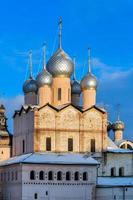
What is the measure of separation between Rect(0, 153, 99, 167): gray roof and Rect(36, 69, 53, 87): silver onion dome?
651 centimetres

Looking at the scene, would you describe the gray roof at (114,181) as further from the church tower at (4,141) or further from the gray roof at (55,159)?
the church tower at (4,141)

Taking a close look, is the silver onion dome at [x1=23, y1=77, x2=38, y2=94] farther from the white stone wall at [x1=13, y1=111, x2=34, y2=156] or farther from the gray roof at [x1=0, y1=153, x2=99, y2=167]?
the gray roof at [x1=0, y1=153, x2=99, y2=167]

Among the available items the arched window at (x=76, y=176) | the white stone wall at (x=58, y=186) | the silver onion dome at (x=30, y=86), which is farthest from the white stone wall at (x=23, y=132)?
the arched window at (x=76, y=176)

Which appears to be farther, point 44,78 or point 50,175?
point 44,78

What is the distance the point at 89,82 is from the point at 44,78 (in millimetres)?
4108

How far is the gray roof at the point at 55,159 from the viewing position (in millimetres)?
58559

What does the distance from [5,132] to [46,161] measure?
11.7 m

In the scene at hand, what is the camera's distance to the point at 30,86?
6588 cm

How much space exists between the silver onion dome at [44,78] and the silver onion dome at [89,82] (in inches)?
124

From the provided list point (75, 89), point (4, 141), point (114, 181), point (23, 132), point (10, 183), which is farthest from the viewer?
point (4, 141)

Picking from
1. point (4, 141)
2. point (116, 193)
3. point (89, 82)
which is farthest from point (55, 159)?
point (4, 141)

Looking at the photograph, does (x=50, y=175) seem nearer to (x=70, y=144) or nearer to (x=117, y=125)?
(x=70, y=144)

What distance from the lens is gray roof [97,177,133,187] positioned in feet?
195

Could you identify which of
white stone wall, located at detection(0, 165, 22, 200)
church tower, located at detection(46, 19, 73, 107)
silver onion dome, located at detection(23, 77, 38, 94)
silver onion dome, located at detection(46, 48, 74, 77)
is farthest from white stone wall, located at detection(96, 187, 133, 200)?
silver onion dome, located at detection(23, 77, 38, 94)
